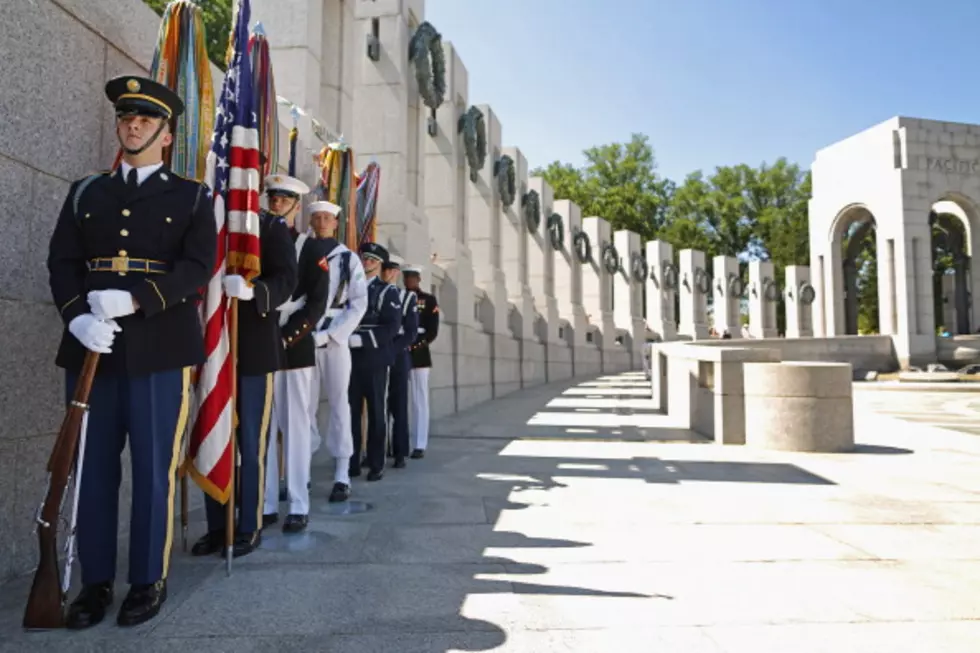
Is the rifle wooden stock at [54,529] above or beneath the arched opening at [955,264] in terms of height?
beneath

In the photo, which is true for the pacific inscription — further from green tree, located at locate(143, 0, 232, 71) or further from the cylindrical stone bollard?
green tree, located at locate(143, 0, 232, 71)

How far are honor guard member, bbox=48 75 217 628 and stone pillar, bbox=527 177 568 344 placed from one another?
2069 centimetres

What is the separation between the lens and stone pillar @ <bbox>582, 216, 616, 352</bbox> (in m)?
31.1

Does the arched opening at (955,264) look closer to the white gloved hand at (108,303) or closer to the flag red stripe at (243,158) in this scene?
the flag red stripe at (243,158)

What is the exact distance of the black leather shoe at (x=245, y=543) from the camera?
3.63 metres

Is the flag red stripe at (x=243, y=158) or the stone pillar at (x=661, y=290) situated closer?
the flag red stripe at (x=243, y=158)

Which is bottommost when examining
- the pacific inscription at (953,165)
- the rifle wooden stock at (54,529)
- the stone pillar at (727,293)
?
the rifle wooden stock at (54,529)

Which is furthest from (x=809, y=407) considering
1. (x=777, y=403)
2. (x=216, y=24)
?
(x=216, y=24)

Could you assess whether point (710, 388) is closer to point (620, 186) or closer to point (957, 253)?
point (957, 253)

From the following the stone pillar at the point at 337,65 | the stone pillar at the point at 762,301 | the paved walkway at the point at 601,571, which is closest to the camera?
the paved walkway at the point at 601,571

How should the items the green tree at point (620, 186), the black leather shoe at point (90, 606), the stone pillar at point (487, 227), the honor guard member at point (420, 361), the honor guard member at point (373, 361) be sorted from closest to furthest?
the black leather shoe at point (90, 606)
the honor guard member at point (373, 361)
the honor guard member at point (420, 361)
the stone pillar at point (487, 227)
the green tree at point (620, 186)

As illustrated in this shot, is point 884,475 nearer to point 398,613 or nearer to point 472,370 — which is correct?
point 398,613

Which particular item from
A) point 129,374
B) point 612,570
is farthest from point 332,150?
point 612,570

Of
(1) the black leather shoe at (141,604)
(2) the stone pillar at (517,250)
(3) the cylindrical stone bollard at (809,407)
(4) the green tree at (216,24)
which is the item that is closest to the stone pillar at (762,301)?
(2) the stone pillar at (517,250)
